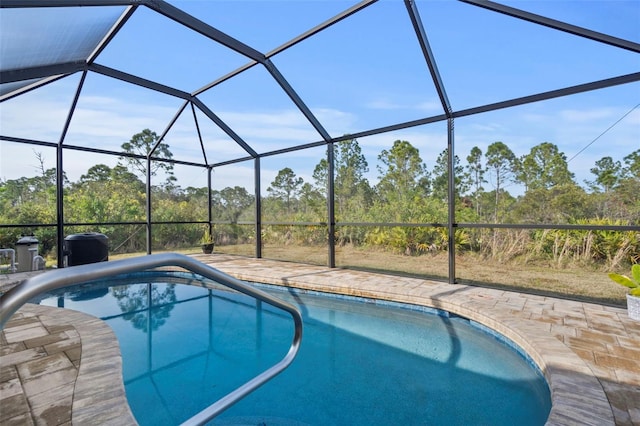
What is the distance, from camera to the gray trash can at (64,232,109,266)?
679cm

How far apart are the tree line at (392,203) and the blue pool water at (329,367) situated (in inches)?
87.8

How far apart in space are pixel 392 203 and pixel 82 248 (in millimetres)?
7473

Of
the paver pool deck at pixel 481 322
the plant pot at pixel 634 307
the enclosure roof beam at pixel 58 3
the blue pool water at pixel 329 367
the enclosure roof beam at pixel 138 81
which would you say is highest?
the enclosure roof beam at pixel 138 81

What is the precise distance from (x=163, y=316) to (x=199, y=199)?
6130 mm

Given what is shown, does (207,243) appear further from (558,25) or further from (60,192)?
(558,25)

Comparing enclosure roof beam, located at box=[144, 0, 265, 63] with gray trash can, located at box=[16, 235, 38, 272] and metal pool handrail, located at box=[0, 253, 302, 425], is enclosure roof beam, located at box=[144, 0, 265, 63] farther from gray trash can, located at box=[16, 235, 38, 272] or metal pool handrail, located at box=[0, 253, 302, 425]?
gray trash can, located at box=[16, 235, 38, 272]

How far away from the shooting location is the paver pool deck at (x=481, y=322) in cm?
192

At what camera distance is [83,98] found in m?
6.59

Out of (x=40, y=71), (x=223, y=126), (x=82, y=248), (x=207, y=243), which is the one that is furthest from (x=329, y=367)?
(x=207, y=243)

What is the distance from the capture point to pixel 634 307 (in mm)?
3459

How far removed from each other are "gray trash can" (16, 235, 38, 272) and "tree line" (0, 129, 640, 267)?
1312mm

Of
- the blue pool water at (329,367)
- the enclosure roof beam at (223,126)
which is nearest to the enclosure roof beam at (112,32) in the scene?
the enclosure roof beam at (223,126)

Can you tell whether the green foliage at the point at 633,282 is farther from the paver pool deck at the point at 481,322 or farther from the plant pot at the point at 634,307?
the paver pool deck at the point at 481,322

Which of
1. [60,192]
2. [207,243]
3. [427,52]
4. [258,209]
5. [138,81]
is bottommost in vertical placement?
[207,243]
